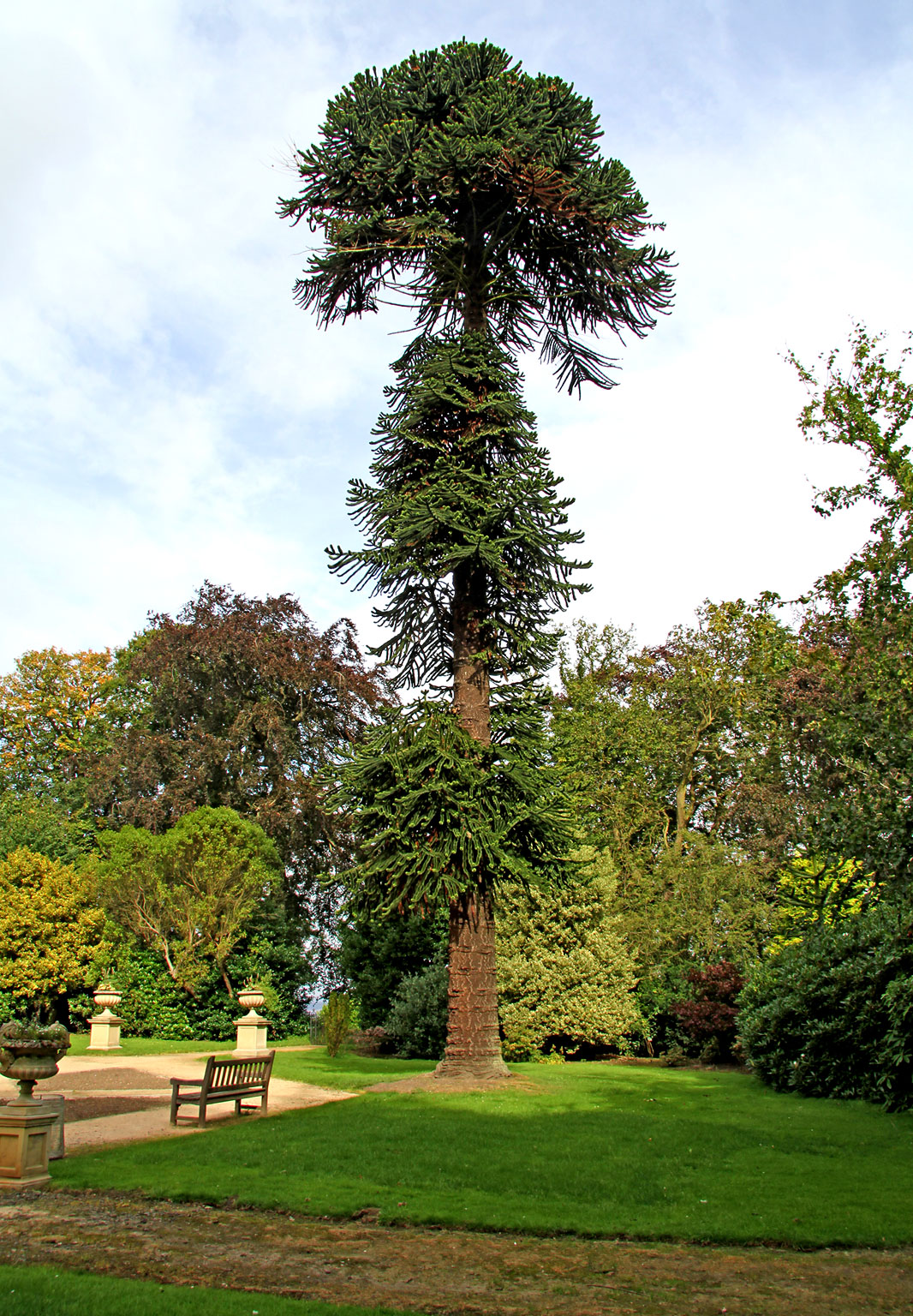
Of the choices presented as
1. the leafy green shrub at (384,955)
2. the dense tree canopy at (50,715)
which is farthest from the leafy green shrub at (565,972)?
the dense tree canopy at (50,715)

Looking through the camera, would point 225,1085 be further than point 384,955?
No

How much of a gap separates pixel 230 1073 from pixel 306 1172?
332 cm

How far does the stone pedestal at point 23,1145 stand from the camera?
7328 millimetres

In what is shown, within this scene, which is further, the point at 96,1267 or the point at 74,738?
the point at 74,738

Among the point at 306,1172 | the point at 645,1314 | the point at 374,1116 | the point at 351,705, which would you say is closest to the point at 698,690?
the point at 351,705

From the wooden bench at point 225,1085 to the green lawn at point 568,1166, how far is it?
0.36 metres

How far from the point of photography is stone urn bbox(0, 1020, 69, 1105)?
7.96 m

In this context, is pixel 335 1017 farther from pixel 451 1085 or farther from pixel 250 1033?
pixel 451 1085

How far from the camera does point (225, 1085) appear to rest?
34.4ft

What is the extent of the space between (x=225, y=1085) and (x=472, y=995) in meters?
3.77

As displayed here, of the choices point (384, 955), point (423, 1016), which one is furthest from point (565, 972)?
point (384, 955)

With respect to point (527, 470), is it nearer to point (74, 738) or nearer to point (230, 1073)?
point (230, 1073)

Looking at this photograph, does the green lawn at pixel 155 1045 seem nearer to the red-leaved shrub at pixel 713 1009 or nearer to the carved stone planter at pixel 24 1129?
the red-leaved shrub at pixel 713 1009

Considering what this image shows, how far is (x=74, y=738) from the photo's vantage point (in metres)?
35.1
